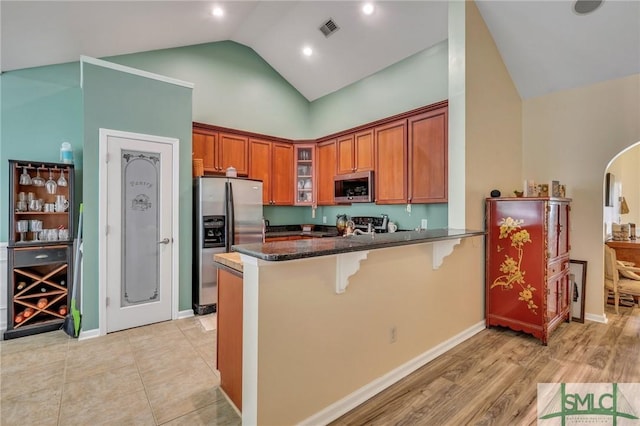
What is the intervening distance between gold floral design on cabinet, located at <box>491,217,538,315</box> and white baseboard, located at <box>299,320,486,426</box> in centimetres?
77

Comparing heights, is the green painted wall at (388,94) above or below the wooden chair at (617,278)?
above

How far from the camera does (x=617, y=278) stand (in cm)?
368

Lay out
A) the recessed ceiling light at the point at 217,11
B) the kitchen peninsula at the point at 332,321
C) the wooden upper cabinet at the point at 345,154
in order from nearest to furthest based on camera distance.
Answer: the kitchen peninsula at the point at 332,321, the recessed ceiling light at the point at 217,11, the wooden upper cabinet at the point at 345,154

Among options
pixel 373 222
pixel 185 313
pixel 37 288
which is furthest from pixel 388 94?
pixel 37 288

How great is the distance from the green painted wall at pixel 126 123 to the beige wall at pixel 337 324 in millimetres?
2492

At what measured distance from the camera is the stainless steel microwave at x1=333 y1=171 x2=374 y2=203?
4.32 metres

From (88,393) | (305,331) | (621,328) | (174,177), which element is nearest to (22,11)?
(174,177)

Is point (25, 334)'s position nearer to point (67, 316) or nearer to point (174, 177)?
point (67, 316)

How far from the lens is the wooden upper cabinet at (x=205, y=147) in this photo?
4344 millimetres

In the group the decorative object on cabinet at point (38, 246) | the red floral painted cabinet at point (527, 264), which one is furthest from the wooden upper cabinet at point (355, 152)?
the decorative object on cabinet at point (38, 246)

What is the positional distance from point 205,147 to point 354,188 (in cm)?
232

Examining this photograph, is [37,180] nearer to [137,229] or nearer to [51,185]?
[51,185]

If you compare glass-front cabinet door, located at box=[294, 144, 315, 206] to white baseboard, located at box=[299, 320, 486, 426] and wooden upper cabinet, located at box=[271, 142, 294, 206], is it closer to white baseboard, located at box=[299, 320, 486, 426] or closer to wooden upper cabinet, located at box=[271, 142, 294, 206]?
wooden upper cabinet, located at box=[271, 142, 294, 206]

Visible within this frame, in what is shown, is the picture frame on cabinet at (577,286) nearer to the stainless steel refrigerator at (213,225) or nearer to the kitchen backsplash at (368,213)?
the kitchen backsplash at (368,213)
